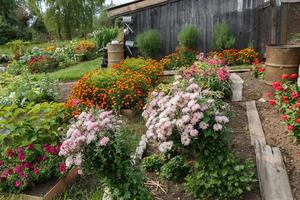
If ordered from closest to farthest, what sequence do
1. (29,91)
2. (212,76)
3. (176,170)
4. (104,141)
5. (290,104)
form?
1. (104,141)
2. (176,170)
3. (290,104)
4. (212,76)
5. (29,91)

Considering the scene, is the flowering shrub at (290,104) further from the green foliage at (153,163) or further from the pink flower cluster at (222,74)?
the green foliage at (153,163)

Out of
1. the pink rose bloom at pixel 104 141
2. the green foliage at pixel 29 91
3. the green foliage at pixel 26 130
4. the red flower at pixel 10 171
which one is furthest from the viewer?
the green foliage at pixel 29 91

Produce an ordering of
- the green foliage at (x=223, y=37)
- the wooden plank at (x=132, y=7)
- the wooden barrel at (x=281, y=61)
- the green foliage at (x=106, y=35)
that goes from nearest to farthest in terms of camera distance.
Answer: the wooden barrel at (x=281, y=61) → the green foliage at (x=223, y=37) → the wooden plank at (x=132, y=7) → the green foliage at (x=106, y=35)

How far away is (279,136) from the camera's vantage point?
3.44 m

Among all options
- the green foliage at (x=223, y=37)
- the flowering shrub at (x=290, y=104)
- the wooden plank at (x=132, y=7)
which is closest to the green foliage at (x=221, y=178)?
the flowering shrub at (x=290, y=104)

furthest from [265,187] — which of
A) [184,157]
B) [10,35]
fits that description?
[10,35]

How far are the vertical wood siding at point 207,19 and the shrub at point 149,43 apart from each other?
319 mm

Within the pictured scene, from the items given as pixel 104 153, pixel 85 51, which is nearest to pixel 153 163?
pixel 104 153

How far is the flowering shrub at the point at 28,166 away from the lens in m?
3.32

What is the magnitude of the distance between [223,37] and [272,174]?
623cm

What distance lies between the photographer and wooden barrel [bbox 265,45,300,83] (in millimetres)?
4234

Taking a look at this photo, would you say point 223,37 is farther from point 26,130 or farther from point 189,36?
point 26,130

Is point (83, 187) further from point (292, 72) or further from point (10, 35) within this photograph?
point (10, 35)

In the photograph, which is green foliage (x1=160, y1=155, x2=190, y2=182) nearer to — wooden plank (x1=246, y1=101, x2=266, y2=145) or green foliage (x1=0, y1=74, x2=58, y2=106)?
wooden plank (x1=246, y1=101, x2=266, y2=145)
